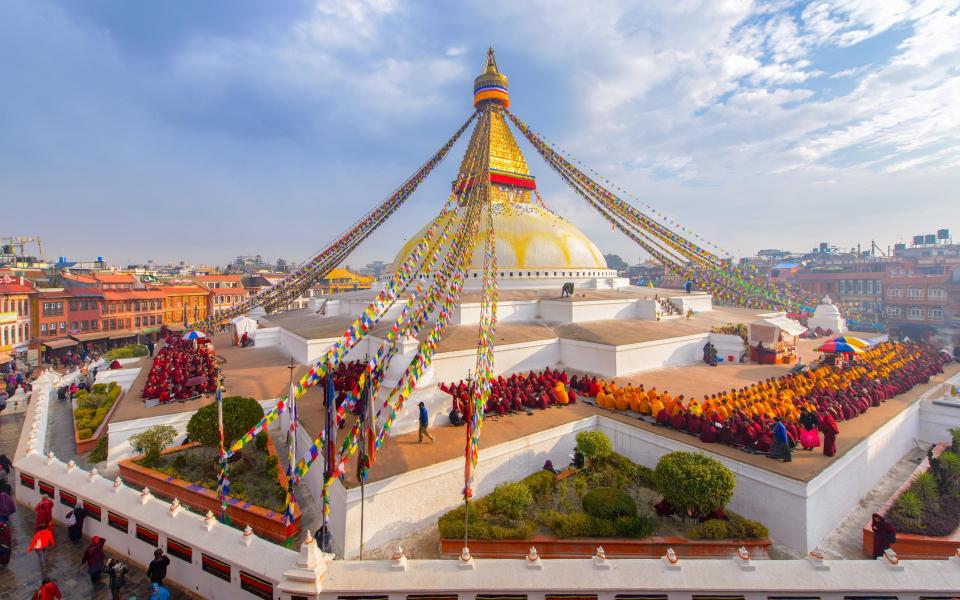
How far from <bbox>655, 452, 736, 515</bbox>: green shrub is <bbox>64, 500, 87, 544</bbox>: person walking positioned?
9.80 m

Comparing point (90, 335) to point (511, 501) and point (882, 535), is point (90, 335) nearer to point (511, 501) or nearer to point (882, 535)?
point (511, 501)

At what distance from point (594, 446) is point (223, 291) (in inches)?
1750

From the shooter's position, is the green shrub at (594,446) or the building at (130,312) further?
the building at (130,312)

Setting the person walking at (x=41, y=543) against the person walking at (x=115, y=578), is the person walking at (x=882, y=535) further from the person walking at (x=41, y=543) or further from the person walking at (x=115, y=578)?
the person walking at (x=41, y=543)

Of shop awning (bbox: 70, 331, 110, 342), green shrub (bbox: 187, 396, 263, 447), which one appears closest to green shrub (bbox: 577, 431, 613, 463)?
green shrub (bbox: 187, 396, 263, 447)

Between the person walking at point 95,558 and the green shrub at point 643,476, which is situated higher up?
the person walking at point 95,558

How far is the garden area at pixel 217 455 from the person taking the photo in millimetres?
8586

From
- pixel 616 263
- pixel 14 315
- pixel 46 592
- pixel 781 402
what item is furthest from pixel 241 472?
pixel 616 263

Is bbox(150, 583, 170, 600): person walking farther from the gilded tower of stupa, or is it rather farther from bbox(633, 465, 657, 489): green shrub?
the gilded tower of stupa

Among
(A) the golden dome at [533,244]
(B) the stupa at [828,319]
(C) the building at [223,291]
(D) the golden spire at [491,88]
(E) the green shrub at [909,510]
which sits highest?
(D) the golden spire at [491,88]

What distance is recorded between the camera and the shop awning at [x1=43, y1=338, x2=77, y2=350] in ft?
89.5

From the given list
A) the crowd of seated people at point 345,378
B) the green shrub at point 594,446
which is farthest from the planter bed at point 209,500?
the green shrub at point 594,446

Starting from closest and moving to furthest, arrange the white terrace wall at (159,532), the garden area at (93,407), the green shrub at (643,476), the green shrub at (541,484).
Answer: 1. the white terrace wall at (159,532)
2. the green shrub at (541,484)
3. the green shrub at (643,476)
4. the garden area at (93,407)

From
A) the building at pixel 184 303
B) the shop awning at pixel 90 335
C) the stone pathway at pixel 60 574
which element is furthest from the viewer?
the building at pixel 184 303
